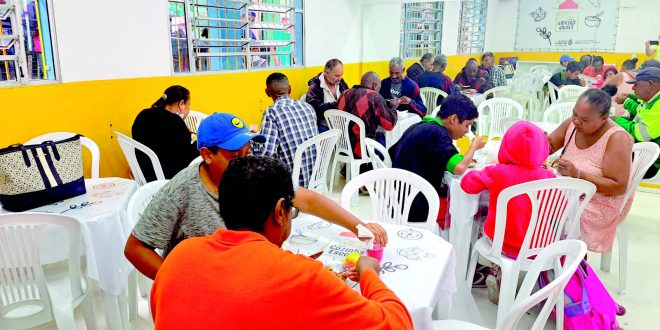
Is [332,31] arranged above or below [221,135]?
above

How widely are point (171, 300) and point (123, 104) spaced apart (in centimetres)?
319

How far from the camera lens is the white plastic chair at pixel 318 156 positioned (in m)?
3.49

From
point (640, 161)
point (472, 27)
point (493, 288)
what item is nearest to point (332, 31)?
point (640, 161)

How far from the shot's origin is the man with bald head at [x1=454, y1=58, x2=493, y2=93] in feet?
25.2

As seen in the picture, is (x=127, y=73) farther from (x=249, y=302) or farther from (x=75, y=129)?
(x=249, y=302)

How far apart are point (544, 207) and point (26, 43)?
3.39 m

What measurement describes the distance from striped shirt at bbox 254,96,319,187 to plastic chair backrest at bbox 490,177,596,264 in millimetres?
1603

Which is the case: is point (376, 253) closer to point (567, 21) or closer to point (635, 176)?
point (635, 176)

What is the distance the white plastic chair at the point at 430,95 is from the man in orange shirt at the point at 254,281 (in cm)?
588

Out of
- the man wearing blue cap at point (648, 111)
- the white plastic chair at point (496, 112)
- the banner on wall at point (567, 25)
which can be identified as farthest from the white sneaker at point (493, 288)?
the banner on wall at point (567, 25)

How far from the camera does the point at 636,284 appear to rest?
10.1 feet

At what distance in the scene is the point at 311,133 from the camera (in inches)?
146

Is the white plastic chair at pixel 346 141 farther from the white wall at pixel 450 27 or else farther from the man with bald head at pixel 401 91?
the white wall at pixel 450 27

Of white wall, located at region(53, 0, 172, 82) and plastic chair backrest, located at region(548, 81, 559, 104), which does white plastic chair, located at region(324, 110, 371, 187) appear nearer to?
white wall, located at region(53, 0, 172, 82)
